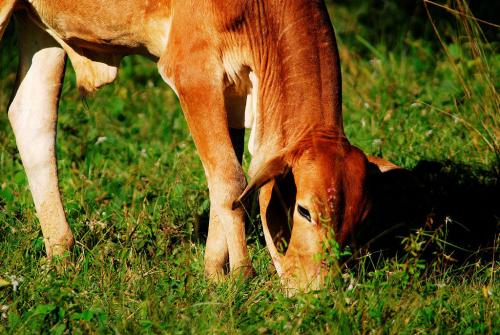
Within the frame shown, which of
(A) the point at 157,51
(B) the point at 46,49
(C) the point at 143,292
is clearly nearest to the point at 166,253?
(C) the point at 143,292

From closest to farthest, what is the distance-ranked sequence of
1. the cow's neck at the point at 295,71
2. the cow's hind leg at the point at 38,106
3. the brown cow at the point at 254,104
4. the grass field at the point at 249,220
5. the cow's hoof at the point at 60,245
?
the grass field at the point at 249,220, the brown cow at the point at 254,104, the cow's neck at the point at 295,71, the cow's hoof at the point at 60,245, the cow's hind leg at the point at 38,106

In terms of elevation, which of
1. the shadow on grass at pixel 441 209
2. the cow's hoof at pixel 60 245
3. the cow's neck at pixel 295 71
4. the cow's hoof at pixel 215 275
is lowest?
the shadow on grass at pixel 441 209

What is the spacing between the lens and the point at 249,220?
5195mm

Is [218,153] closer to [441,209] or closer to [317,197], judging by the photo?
[317,197]

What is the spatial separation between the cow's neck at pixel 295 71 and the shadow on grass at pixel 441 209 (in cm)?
46

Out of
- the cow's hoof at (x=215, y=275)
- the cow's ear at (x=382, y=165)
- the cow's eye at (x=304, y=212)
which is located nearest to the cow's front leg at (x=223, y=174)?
the cow's hoof at (x=215, y=275)

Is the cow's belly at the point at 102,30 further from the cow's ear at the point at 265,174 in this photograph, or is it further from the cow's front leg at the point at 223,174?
the cow's ear at the point at 265,174

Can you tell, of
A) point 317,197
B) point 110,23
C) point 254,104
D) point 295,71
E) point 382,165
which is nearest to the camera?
point 317,197

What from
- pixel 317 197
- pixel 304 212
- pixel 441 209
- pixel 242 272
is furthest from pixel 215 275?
pixel 441 209

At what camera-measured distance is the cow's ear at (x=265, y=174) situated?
4.12m

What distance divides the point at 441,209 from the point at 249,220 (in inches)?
48.3

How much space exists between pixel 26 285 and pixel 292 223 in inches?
47.8

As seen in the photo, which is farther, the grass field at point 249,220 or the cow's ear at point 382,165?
the cow's ear at point 382,165

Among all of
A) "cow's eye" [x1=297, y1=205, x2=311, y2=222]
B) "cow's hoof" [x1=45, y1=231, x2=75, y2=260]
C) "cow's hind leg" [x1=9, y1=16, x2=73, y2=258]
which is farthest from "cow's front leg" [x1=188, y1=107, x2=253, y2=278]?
"cow's hind leg" [x1=9, y1=16, x2=73, y2=258]
